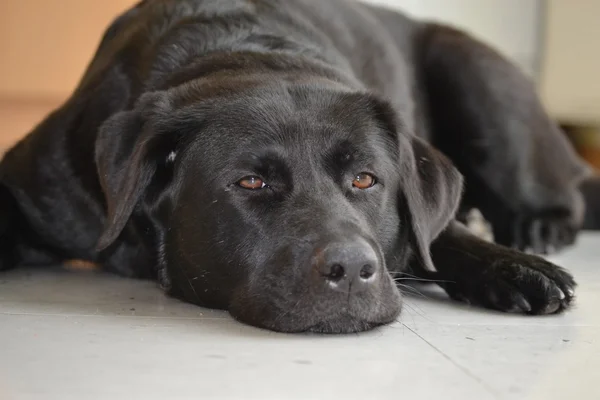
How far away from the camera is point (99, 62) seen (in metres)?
2.42

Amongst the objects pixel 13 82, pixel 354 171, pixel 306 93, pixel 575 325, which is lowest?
pixel 13 82

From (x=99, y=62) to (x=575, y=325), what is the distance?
4.99 ft

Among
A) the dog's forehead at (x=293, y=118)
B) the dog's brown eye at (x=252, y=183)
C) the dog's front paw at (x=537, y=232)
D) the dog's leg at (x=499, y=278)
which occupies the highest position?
the dog's forehead at (x=293, y=118)

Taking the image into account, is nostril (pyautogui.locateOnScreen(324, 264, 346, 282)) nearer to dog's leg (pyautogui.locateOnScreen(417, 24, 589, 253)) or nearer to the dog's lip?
the dog's lip

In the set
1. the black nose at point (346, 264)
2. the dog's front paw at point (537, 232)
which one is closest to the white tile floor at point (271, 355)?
the black nose at point (346, 264)

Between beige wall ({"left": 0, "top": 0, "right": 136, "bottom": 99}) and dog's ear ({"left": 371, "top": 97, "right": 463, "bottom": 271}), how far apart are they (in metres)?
3.01

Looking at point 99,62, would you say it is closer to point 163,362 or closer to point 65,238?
point 65,238

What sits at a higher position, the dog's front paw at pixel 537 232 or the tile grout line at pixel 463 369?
the tile grout line at pixel 463 369

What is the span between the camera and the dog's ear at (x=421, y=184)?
193cm

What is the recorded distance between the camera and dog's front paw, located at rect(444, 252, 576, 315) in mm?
1854

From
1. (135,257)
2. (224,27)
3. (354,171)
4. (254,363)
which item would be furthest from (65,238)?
(254,363)

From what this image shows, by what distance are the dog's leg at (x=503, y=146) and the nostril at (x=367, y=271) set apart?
5.36 feet

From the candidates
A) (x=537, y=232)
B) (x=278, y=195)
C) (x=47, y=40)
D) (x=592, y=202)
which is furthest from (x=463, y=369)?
(x=47, y=40)

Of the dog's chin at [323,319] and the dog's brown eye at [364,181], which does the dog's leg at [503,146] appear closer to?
the dog's brown eye at [364,181]
